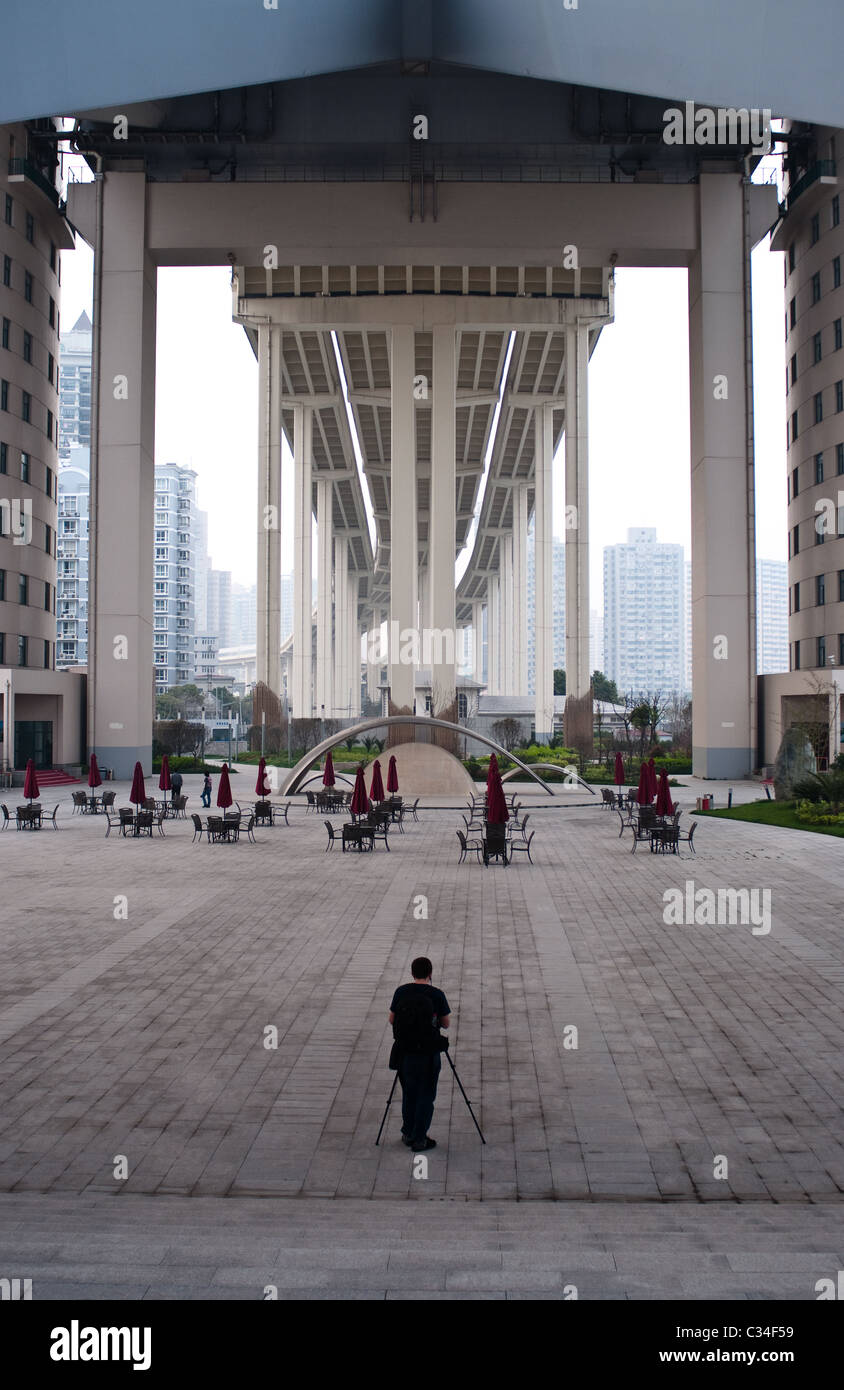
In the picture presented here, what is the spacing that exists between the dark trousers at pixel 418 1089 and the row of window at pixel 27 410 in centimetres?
3958

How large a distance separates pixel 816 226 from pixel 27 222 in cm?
3149

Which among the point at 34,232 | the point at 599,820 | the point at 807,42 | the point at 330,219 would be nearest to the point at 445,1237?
the point at 807,42

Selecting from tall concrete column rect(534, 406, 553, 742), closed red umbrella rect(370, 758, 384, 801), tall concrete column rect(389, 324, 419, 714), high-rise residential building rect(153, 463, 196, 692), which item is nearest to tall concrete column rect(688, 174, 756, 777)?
tall concrete column rect(389, 324, 419, 714)

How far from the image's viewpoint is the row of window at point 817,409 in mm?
39500

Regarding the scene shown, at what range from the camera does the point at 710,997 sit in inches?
393

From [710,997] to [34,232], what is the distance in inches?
1691

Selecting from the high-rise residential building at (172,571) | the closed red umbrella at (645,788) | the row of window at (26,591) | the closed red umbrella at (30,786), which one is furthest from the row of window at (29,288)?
the high-rise residential building at (172,571)

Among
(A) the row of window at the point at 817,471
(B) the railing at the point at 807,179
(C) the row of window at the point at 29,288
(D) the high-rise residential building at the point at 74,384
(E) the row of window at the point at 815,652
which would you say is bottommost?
(E) the row of window at the point at 815,652

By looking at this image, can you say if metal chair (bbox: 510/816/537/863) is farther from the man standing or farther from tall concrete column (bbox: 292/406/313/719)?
tall concrete column (bbox: 292/406/313/719)

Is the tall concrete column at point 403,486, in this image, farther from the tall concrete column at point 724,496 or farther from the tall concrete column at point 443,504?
the tall concrete column at point 724,496

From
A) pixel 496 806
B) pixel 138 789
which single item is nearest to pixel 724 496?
pixel 496 806

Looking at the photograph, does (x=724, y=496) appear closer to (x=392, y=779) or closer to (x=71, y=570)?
(x=392, y=779)

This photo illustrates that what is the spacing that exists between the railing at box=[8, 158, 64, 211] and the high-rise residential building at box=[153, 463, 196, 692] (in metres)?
82.8

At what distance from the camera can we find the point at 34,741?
130 ft
